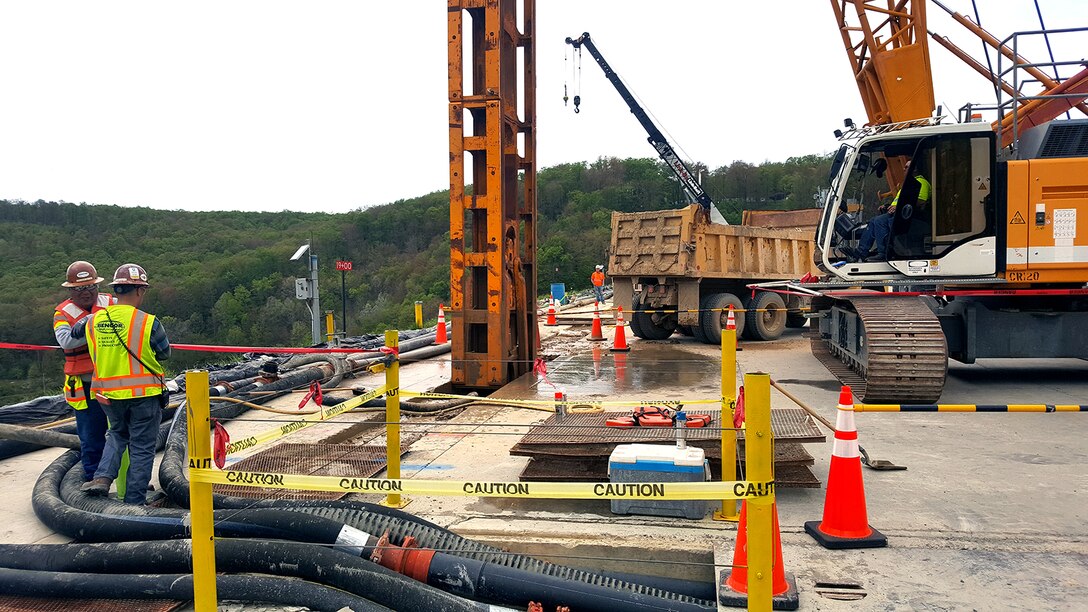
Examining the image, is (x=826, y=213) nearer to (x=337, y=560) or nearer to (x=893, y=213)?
(x=893, y=213)

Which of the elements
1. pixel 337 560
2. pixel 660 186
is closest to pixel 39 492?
pixel 337 560

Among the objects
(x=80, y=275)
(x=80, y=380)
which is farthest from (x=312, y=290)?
(x=80, y=380)

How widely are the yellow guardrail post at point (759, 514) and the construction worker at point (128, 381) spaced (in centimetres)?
389

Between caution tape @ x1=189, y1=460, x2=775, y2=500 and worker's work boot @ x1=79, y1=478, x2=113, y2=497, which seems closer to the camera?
caution tape @ x1=189, y1=460, x2=775, y2=500

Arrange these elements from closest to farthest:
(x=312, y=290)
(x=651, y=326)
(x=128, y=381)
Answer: (x=128, y=381) → (x=651, y=326) → (x=312, y=290)

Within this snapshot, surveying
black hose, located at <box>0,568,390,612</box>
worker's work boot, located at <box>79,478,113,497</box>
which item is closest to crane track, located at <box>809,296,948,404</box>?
black hose, located at <box>0,568,390,612</box>

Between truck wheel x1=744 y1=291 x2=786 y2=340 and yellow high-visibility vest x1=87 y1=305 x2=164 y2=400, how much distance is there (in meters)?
12.3

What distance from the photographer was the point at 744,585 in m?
3.41

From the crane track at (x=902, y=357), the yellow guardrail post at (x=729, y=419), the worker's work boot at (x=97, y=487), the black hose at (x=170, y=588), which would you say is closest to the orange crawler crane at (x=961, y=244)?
the crane track at (x=902, y=357)

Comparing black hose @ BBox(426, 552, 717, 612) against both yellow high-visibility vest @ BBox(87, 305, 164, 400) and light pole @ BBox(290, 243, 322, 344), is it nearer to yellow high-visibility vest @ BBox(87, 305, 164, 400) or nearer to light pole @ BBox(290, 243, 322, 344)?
yellow high-visibility vest @ BBox(87, 305, 164, 400)

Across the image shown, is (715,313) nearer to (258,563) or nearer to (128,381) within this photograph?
(128,381)

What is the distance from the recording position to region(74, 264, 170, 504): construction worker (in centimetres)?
471

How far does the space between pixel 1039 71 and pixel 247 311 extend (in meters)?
51.2

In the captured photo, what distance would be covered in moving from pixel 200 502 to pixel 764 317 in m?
13.8
